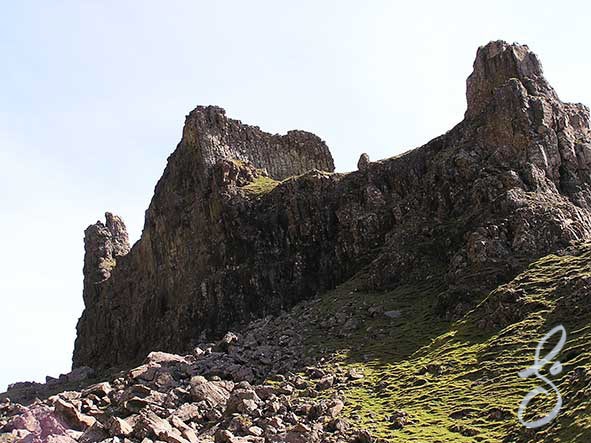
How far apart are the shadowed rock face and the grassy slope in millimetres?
5011

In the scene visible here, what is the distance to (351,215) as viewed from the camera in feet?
312

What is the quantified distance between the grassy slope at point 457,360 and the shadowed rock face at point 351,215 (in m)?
5.01

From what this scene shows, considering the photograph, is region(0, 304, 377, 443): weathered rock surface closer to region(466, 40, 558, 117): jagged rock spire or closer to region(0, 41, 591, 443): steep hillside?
region(0, 41, 591, 443): steep hillside

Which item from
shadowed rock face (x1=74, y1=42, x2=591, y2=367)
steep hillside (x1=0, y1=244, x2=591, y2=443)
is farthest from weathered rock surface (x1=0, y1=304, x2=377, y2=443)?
shadowed rock face (x1=74, y1=42, x2=591, y2=367)

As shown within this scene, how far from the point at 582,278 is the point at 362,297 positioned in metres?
25.4

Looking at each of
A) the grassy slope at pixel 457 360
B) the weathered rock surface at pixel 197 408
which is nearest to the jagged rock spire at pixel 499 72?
the grassy slope at pixel 457 360

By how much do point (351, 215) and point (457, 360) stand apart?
38.2 metres

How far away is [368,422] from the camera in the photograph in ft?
166

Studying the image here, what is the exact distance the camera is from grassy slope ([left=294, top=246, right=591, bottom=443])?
47281 millimetres

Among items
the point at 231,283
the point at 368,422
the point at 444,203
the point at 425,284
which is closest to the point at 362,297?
the point at 425,284

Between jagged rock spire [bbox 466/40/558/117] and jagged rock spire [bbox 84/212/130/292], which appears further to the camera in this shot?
jagged rock spire [bbox 84/212/130/292]

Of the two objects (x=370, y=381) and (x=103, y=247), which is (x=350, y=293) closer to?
(x=370, y=381)

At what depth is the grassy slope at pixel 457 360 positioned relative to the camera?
4728 cm

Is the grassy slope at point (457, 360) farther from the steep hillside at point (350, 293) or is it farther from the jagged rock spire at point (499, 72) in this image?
the jagged rock spire at point (499, 72)
